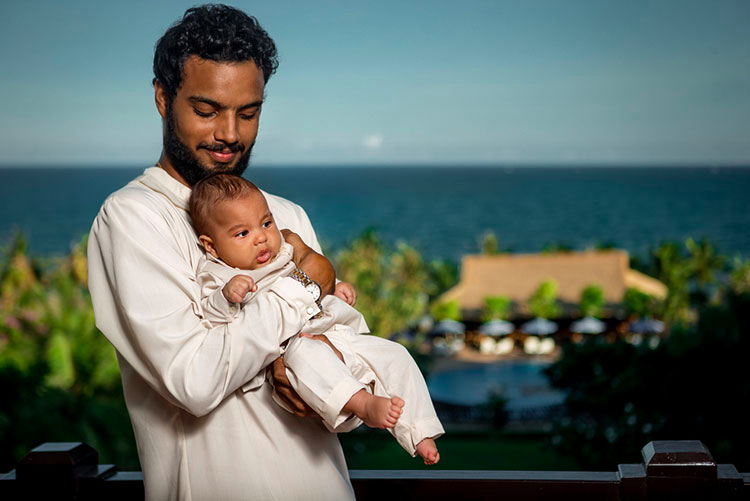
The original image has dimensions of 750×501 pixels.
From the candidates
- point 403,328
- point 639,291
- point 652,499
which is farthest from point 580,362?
point 639,291

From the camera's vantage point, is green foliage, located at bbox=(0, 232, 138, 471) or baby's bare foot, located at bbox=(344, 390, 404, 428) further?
green foliage, located at bbox=(0, 232, 138, 471)

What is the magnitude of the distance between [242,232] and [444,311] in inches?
896

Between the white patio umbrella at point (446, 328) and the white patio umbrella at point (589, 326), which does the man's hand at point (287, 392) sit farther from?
the white patio umbrella at point (589, 326)

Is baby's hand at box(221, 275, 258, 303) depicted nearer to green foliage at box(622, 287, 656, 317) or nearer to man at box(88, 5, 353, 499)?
man at box(88, 5, 353, 499)

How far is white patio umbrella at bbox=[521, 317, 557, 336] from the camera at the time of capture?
910 inches

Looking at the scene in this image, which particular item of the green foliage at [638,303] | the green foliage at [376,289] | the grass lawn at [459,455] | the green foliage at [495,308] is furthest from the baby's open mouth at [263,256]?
the green foliage at [638,303]

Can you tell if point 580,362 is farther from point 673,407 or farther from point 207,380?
point 207,380

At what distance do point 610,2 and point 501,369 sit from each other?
204 ft

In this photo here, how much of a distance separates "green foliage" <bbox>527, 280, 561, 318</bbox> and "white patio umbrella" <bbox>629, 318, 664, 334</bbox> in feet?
10.7

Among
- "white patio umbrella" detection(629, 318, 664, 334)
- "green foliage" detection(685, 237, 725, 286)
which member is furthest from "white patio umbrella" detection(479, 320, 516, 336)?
"green foliage" detection(685, 237, 725, 286)

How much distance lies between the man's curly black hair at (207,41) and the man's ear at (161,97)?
13 mm

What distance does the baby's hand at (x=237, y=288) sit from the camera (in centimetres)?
126

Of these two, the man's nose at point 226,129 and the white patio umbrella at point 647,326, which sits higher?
the man's nose at point 226,129

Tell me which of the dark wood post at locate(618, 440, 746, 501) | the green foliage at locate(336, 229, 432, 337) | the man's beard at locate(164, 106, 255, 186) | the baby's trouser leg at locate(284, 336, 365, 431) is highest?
the man's beard at locate(164, 106, 255, 186)
